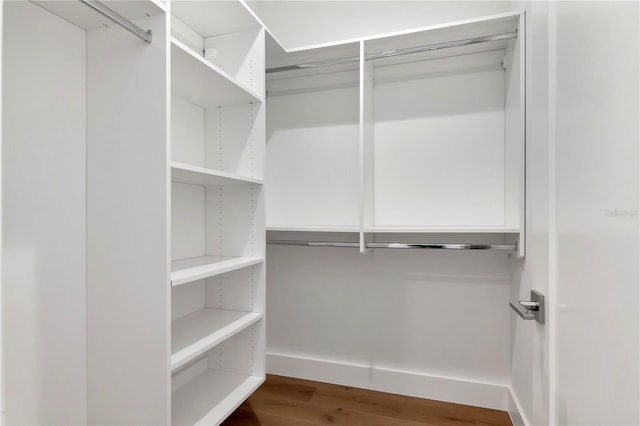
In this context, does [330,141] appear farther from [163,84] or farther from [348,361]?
[348,361]

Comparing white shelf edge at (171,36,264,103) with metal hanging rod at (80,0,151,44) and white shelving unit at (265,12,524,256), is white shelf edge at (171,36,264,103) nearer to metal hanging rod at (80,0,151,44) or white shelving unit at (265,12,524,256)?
metal hanging rod at (80,0,151,44)

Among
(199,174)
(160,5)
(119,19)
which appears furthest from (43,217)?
(160,5)

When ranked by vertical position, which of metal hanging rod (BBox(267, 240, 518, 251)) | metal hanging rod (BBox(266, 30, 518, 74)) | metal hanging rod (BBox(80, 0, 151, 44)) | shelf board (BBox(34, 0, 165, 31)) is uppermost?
metal hanging rod (BBox(266, 30, 518, 74))

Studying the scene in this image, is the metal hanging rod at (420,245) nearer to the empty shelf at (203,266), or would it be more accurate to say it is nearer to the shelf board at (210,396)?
the empty shelf at (203,266)

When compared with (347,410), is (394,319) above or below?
above

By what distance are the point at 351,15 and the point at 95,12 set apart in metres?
1.47

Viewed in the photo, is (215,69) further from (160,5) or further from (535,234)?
(535,234)

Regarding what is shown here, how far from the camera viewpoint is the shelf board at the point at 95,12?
43.4 inches

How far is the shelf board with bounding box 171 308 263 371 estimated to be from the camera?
4.10 ft

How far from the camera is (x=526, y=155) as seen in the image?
1.55m

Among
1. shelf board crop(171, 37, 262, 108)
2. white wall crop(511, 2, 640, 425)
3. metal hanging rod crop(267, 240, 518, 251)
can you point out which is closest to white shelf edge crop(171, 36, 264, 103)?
shelf board crop(171, 37, 262, 108)

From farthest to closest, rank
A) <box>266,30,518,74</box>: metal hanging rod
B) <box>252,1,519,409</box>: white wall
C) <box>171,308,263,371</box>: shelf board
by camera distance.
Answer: <box>252,1,519,409</box>: white wall, <box>266,30,518,74</box>: metal hanging rod, <box>171,308,263,371</box>: shelf board

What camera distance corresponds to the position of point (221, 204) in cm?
180

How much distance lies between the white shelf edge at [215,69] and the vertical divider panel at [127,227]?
0.06 m
